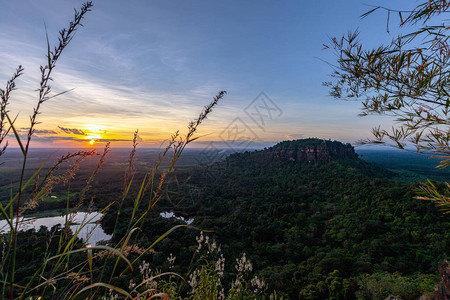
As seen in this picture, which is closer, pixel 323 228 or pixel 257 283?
pixel 257 283

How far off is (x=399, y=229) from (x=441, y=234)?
129 inches

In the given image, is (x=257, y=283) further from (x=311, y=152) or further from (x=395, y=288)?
(x=311, y=152)

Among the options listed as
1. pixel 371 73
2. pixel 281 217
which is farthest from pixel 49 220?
pixel 371 73

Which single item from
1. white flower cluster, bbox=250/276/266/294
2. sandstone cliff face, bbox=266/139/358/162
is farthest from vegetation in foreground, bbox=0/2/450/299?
sandstone cliff face, bbox=266/139/358/162

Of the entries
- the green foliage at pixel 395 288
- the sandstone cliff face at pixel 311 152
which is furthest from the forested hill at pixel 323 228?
the sandstone cliff face at pixel 311 152

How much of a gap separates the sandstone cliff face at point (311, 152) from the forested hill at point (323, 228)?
4384 mm

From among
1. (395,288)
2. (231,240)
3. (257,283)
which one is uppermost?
(257,283)

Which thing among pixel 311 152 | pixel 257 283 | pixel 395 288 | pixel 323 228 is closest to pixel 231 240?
pixel 323 228

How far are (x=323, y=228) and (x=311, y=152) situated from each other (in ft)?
108

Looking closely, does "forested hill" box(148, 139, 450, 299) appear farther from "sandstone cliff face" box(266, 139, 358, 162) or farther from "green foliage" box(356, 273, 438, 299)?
"sandstone cliff face" box(266, 139, 358, 162)

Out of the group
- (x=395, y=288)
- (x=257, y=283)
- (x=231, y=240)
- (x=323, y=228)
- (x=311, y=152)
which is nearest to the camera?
(x=257, y=283)

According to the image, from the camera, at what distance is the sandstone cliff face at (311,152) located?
177ft

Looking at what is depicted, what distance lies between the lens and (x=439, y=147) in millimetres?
2211

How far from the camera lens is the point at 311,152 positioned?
5503 cm
